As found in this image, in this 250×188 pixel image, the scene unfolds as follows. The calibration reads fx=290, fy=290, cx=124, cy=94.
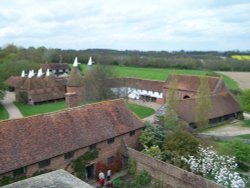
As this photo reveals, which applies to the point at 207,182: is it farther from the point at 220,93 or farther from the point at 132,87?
the point at 132,87

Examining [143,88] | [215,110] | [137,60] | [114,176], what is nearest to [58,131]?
[114,176]

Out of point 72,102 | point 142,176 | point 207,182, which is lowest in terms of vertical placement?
point 142,176

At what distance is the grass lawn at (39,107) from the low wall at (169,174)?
27.0 meters

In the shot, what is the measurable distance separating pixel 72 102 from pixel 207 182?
1257 cm

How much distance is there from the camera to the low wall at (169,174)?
1741 centimetres

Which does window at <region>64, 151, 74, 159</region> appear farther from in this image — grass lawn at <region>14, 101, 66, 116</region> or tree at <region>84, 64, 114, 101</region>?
grass lawn at <region>14, 101, 66, 116</region>

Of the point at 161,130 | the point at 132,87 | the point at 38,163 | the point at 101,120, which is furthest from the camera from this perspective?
the point at 132,87

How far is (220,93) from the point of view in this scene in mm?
40969

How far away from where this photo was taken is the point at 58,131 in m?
20.5

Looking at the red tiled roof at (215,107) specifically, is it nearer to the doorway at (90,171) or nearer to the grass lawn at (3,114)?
the doorway at (90,171)

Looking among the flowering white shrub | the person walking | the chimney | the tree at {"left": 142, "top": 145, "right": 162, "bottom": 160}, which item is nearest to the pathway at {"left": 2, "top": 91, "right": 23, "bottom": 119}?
the chimney

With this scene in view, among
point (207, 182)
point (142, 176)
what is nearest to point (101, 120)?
point (142, 176)

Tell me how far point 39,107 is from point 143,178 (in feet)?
109

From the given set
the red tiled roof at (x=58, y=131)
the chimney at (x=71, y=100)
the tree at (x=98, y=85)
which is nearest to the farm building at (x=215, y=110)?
the tree at (x=98, y=85)
